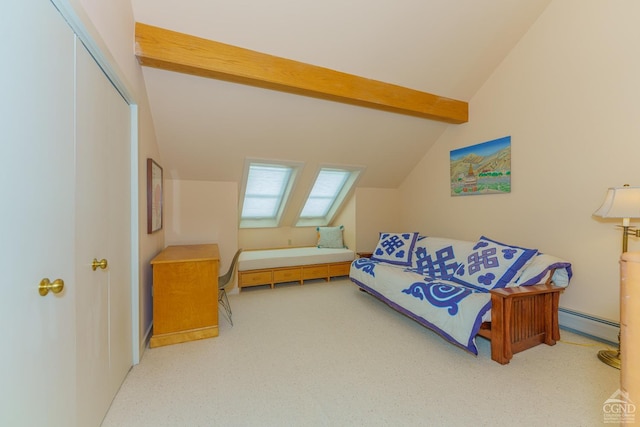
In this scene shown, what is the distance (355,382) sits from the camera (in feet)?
6.08

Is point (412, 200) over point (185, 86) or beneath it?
beneath

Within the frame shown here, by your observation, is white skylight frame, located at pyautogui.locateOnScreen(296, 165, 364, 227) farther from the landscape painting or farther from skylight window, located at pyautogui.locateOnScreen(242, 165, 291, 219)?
the landscape painting

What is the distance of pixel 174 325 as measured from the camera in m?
2.41

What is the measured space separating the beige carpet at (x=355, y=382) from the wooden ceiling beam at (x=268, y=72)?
2402 millimetres

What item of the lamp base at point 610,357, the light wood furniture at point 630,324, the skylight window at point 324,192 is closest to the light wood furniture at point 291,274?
the skylight window at point 324,192

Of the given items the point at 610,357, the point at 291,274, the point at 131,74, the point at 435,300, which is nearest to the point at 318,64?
the point at 131,74

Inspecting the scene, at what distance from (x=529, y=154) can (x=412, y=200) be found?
194cm

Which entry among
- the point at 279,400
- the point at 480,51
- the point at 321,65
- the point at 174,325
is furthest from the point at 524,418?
the point at 480,51

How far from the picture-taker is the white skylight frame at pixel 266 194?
385 cm

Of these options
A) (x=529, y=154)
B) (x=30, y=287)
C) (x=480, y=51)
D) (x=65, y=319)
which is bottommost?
(x=65, y=319)

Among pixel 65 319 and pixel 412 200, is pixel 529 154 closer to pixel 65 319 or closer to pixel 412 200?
A: pixel 412 200

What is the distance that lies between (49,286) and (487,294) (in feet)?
8.99

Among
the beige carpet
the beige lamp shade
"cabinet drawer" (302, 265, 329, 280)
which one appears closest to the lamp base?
the beige carpet

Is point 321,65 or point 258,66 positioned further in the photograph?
point 321,65
